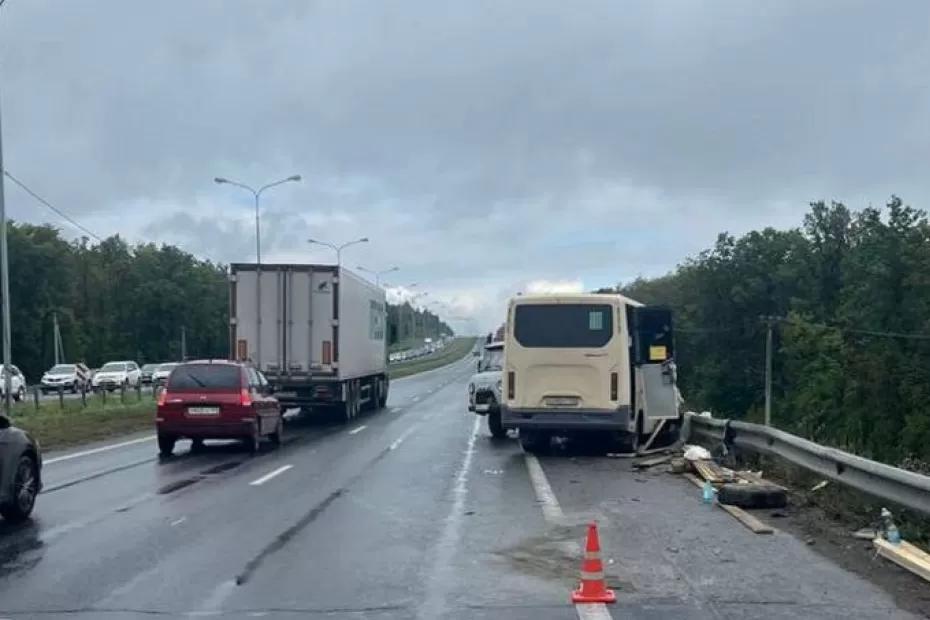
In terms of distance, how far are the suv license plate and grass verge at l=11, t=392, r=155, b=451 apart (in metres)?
4.01

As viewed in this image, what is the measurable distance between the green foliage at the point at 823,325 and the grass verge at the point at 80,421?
67.7ft

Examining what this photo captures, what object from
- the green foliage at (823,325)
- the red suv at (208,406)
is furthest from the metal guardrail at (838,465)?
the green foliage at (823,325)

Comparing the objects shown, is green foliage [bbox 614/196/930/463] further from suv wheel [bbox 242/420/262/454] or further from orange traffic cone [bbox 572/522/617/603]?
orange traffic cone [bbox 572/522/617/603]

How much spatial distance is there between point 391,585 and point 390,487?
A: 6.92 m

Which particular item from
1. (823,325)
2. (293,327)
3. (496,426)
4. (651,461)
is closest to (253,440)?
(496,426)

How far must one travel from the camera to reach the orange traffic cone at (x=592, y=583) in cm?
838

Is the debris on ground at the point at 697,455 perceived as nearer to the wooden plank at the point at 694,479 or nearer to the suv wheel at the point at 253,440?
the wooden plank at the point at 694,479

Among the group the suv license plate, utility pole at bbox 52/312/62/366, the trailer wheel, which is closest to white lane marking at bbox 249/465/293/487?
the suv license plate

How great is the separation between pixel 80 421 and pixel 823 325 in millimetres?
43397

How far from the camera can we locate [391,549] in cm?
1072

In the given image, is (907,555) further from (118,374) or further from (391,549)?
(118,374)

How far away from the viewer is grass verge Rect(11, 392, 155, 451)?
26562mm

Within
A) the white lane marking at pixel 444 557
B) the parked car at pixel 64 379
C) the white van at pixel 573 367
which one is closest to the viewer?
the white lane marking at pixel 444 557

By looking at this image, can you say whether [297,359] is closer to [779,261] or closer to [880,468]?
[880,468]
